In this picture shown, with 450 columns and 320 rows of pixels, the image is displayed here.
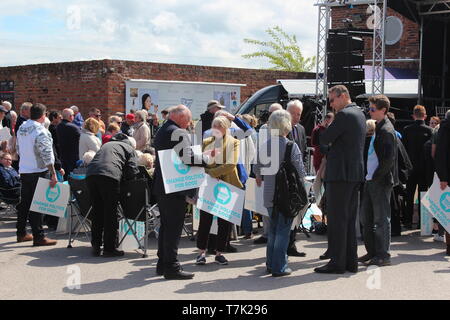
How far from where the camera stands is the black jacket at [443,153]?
25.6 feet

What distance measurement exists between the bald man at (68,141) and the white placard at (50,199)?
5.36ft

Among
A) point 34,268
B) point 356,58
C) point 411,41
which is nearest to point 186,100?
point 356,58

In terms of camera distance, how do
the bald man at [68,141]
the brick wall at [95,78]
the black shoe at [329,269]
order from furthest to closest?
the brick wall at [95,78]
the bald man at [68,141]
the black shoe at [329,269]

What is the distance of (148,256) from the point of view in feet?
26.1

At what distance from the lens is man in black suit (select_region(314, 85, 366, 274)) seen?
676 centimetres

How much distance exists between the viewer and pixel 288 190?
22.0 ft

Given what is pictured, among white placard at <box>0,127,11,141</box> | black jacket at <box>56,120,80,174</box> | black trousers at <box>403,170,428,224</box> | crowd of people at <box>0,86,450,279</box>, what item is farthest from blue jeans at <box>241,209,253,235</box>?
white placard at <box>0,127,11,141</box>

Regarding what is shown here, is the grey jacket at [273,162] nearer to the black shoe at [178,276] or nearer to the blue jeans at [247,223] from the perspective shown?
the black shoe at [178,276]

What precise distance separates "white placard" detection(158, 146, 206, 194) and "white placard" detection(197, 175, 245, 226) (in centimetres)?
52

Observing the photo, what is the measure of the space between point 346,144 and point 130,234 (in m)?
3.14

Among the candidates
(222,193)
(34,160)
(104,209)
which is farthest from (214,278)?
(34,160)

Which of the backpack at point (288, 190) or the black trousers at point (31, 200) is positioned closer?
the backpack at point (288, 190)

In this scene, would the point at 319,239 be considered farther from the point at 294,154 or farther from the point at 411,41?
the point at 411,41

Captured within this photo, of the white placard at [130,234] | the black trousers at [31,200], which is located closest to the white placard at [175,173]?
the white placard at [130,234]
